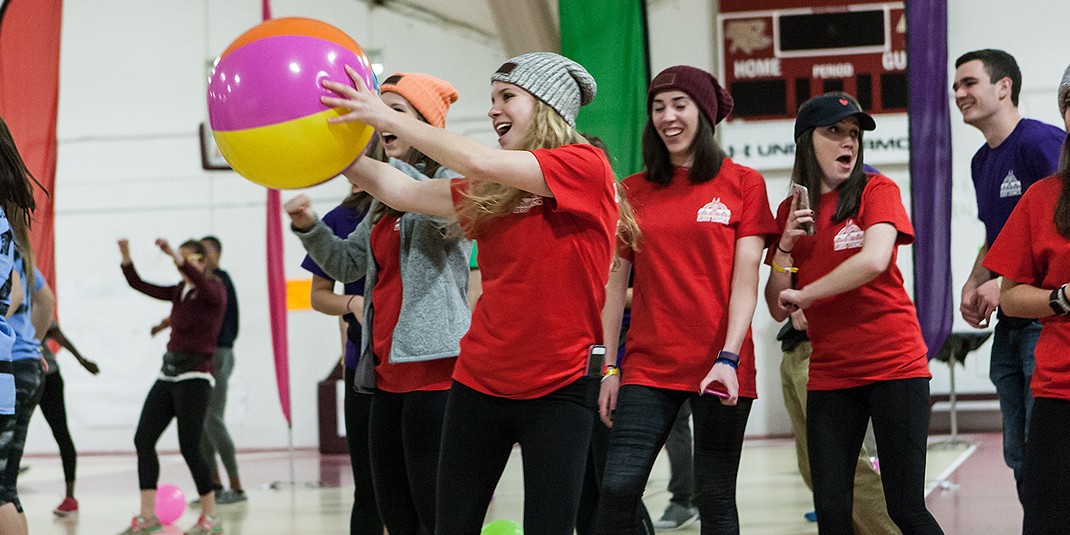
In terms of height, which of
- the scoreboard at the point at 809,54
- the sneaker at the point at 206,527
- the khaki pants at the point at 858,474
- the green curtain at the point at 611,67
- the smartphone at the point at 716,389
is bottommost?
the sneaker at the point at 206,527

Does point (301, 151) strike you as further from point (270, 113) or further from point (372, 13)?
point (372, 13)

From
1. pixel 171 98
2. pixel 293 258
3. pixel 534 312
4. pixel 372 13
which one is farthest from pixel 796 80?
pixel 534 312

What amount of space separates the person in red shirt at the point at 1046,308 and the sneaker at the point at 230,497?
5.78 meters

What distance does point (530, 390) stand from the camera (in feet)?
8.11

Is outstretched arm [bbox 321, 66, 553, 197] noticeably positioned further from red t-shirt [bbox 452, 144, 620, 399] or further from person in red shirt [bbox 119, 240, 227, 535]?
person in red shirt [bbox 119, 240, 227, 535]

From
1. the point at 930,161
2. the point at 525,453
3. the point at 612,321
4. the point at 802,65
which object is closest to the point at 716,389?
the point at 612,321

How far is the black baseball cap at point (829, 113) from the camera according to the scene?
3270 mm

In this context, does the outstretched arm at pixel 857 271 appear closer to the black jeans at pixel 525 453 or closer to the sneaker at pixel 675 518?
the black jeans at pixel 525 453

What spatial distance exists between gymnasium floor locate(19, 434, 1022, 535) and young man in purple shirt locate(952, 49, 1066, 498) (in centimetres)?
150

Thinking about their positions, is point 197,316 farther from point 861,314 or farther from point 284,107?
point 284,107

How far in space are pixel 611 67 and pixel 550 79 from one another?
3.02 meters

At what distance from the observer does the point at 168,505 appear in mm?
6227

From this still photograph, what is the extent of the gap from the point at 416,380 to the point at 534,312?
713 millimetres

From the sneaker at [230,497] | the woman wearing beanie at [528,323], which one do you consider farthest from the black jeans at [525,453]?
the sneaker at [230,497]
